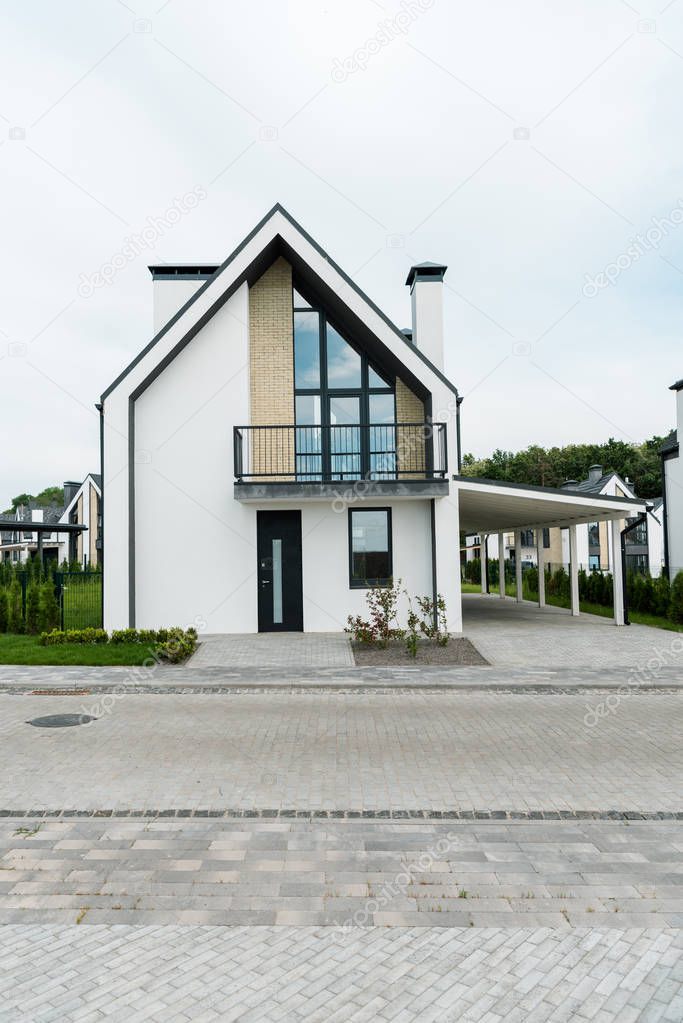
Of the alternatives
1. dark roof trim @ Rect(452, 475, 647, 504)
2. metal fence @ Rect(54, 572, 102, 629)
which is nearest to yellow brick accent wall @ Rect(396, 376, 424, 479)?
dark roof trim @ Rect(452, 475, 647, 504)

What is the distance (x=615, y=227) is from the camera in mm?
13398

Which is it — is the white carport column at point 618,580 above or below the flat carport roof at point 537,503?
below

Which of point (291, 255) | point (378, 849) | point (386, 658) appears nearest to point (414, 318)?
point (291, 255)

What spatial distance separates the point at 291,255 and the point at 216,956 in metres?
15.4

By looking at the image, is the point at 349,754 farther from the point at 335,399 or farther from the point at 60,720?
the point at 335,399

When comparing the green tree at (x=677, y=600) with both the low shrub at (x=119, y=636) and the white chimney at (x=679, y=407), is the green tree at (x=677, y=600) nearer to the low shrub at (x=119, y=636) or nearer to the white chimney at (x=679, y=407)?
the white chimney at (x=679, y=407)

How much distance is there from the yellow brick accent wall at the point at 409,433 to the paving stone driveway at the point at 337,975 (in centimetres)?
1353

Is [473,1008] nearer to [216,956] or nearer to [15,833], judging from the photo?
[216,956]

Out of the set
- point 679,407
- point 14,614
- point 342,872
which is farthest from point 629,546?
point 342,872

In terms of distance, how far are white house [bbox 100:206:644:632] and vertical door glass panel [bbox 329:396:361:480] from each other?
0.03 meters

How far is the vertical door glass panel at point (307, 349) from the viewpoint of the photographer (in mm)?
17359

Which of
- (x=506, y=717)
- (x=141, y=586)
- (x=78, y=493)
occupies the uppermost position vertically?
(x=78, y=493)

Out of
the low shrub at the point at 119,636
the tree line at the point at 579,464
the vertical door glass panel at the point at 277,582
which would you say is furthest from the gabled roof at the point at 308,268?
the tree line at the point at 579,464

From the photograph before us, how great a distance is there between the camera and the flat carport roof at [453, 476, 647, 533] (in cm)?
1573
